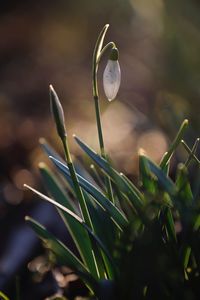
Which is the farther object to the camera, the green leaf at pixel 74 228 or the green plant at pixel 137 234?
the green leaf at pixel 74 228

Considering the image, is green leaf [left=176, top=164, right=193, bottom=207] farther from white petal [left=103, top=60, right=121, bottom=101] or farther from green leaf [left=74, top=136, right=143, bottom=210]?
white petal [left=103, top=60, right=121, bottom=101]

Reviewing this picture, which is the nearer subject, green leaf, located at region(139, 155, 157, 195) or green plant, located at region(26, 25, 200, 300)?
green plant, located at region(26, 25, 200, 300)

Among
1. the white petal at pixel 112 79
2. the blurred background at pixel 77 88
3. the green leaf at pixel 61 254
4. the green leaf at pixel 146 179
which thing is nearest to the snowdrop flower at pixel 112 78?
the white petal at pixel 112 79

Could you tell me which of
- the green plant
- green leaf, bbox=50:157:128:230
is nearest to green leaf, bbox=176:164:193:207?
the green plant

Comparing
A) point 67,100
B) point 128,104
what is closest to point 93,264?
point 128,104

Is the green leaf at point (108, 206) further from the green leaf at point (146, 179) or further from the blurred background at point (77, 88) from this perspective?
the blurred background at point (77, 88)

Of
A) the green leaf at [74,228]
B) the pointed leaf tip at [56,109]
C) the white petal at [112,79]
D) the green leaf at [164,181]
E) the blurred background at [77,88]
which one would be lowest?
the blurred background at [77,88]

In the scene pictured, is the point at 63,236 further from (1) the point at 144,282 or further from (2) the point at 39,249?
(1) the point at 144,282

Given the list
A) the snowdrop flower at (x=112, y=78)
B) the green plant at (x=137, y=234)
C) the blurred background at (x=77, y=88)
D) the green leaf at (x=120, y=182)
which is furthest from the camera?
the blurred background at (x=77, y=88)
